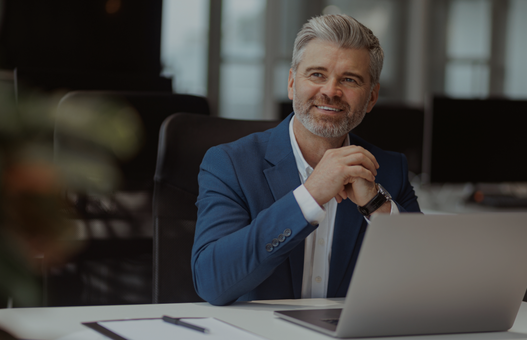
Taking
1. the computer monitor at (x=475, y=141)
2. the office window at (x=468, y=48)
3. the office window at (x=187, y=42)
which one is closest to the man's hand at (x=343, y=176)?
the computer monitor at (x=475, y=141)

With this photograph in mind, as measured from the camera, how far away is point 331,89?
4.66 feet

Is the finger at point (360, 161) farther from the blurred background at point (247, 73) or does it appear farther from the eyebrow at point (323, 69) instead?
the blurred background at point (247, 73)

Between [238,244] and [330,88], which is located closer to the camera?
[238,244]

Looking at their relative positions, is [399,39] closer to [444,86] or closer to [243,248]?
[444,86]

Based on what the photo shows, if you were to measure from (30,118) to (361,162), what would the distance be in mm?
951

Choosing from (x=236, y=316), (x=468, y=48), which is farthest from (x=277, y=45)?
(x=236, y=316)

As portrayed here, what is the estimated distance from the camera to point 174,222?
1.51 metres

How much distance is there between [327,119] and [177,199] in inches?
17.8

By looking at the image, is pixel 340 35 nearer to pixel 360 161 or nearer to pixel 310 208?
pixel 360 161

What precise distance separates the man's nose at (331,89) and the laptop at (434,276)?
652 millimetres

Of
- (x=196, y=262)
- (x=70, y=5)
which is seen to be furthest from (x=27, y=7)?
(x=196, y=262)

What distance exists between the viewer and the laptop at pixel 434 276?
0.76 metres

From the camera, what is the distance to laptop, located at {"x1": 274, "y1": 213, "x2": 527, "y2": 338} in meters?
0.76

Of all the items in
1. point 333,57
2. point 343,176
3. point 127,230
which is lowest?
Result: point 127,230
